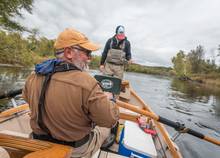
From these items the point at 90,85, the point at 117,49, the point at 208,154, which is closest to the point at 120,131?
the point at 90,85

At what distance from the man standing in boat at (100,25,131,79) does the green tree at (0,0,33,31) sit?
10882mm

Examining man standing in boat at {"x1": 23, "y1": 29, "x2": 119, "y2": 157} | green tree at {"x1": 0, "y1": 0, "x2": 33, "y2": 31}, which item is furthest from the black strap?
green tree at {"x1": 0, "y1": 0, "x2": 33, "y2": 31}

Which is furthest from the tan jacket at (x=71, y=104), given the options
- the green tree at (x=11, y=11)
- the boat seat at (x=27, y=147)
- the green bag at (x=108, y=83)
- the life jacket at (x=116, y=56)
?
the green tree at (x=11, y=11)

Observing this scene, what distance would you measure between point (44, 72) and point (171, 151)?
9.15ft

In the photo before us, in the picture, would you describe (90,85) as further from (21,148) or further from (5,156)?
(5,156)

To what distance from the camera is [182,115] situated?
11031 mm

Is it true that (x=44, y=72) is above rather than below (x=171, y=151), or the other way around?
above

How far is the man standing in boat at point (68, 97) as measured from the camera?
187cm

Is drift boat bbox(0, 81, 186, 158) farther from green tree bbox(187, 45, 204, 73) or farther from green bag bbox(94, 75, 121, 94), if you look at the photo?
green tree bbox(187, 45, 204, 73)

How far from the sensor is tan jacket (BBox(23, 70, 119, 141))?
1859 millimetres

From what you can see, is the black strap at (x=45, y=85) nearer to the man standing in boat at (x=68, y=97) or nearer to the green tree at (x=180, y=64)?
the man standing in boat at (x=68, y=97)

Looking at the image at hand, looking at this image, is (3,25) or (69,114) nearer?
(69,114)

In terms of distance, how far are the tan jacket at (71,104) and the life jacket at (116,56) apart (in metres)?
4.55

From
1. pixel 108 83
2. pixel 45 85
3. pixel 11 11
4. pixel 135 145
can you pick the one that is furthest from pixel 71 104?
pixel 11 11
